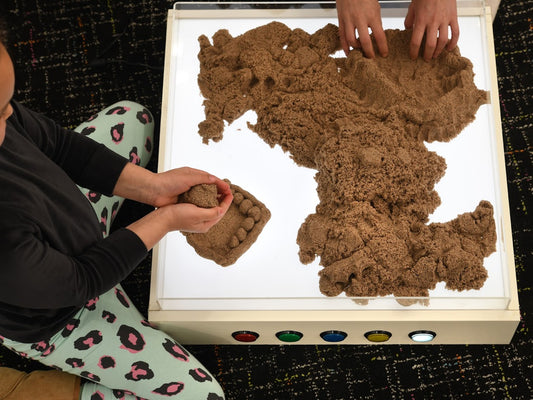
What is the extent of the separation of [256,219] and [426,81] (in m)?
0.39

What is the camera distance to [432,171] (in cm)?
105

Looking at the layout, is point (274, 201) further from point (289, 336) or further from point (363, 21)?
point (363, 21)

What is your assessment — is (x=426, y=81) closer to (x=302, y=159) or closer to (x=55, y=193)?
(x=302, y=159)

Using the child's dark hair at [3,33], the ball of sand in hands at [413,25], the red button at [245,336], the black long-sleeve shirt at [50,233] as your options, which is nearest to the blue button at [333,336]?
the red button at [245,336]

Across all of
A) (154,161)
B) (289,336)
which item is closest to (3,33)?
(154,161)

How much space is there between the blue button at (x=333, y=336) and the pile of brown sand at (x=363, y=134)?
0.38ft

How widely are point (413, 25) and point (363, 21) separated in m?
0.09

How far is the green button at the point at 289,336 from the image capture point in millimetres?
1086

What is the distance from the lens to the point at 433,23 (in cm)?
109

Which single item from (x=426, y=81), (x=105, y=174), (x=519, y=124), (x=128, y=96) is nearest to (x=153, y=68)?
(x=128, y=96)

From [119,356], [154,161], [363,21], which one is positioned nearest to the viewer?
[119,356]

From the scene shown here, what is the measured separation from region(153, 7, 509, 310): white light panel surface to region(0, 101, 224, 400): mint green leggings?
0.07 m

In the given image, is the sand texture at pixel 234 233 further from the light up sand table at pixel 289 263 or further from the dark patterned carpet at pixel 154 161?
the dark patterned carpet at pixel 154 161

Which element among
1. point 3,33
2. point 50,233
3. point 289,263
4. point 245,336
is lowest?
point 245,336
